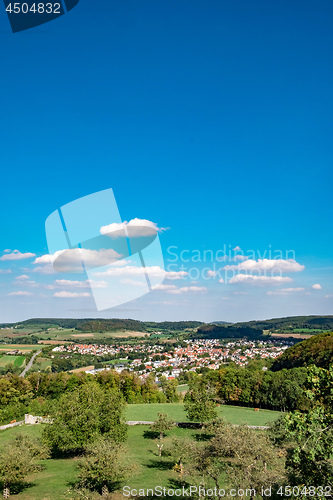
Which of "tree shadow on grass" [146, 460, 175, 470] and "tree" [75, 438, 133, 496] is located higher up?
"tree" [75, 438, 133, 496]

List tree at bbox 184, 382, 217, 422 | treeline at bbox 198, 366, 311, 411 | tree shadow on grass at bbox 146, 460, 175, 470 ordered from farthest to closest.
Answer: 1. treeline at bbox 198, 366, 311, 411
2. tree at bbox 184, 382, 217, 422
3. tree shadow on grass at bbox 146, 460, 175, 470

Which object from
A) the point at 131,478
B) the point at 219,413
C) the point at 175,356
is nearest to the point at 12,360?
the point at 175,356

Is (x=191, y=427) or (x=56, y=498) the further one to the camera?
(x=191, y=427)

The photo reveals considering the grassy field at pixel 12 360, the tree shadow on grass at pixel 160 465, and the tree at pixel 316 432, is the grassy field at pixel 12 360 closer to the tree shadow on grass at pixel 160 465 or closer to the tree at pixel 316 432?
the tree shadow on grass at pixel 160 465

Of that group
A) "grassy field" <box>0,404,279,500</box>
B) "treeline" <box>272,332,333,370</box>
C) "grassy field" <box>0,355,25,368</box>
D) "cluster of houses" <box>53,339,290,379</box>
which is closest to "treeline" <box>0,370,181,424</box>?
"grassy field" <box>0,404,279,500</box>

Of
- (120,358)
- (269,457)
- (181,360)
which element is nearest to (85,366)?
(120,358)

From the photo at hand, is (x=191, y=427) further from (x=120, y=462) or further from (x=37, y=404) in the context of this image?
(x=37, y=404)

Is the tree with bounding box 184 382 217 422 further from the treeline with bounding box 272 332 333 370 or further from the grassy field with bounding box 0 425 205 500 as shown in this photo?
the treeline with bounding box 272 332 333 370
